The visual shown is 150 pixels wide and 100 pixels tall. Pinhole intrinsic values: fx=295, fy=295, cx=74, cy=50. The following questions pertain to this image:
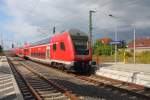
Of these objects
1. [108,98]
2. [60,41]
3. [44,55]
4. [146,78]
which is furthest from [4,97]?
[44,55]

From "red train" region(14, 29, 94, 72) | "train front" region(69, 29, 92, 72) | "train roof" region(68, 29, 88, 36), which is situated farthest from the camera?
"train roof" region(68, 29, 88, 36)

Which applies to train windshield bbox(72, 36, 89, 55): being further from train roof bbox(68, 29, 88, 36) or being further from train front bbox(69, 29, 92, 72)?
train roof bbox(68, 29, 88, 36)

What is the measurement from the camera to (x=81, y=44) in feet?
74.6

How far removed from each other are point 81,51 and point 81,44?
1.97 feet

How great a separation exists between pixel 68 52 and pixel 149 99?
11.7 m

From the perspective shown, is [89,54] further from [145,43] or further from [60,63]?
[145,43]

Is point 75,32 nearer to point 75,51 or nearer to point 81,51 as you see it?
point 81,51

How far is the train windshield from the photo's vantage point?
2228cm

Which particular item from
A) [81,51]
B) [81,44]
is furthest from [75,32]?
[81,51]

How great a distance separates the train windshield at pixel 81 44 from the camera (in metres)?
22.3

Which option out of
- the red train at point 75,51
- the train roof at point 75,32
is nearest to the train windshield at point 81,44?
the red train at point 75,51

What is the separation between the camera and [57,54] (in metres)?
25.5

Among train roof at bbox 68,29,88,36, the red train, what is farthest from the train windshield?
train roof at bbox 68,29,88,36

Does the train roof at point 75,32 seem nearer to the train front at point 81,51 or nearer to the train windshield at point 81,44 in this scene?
the train front at point 81,51
